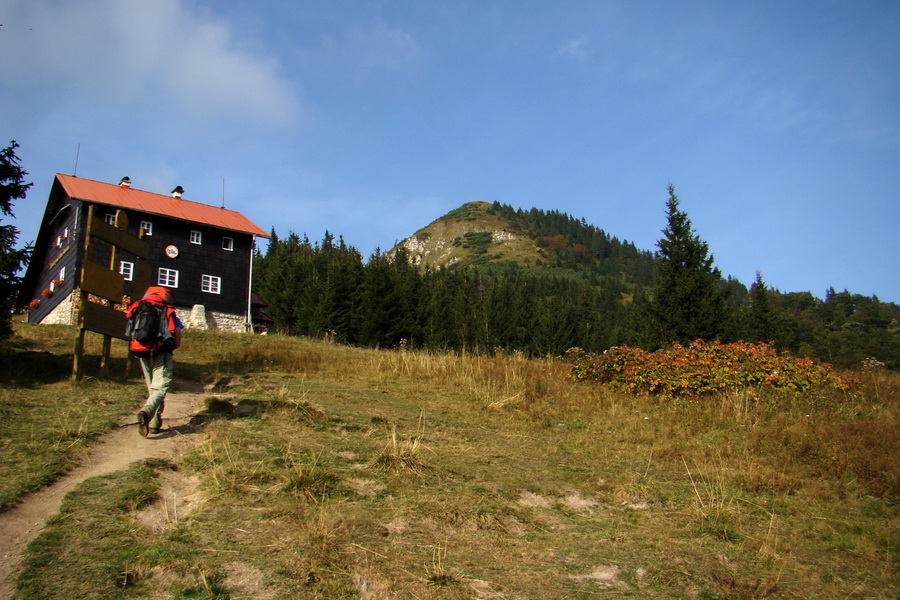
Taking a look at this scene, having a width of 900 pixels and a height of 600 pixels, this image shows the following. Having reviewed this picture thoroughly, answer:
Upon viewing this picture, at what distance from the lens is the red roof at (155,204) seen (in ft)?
107

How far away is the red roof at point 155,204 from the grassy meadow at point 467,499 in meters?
25.1

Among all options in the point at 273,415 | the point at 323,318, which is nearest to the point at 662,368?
the point at 273,415

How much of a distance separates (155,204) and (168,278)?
457 cm

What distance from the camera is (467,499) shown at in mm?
5957

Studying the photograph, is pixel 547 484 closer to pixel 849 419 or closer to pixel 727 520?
pixel 727 520

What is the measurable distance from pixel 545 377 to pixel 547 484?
7.38 meters

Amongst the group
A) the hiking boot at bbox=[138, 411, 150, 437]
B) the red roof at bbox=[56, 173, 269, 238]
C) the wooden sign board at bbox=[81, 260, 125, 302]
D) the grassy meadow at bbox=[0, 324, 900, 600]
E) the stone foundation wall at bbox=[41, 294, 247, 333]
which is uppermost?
the red roof at bbox=[56, 173, 269, 238]

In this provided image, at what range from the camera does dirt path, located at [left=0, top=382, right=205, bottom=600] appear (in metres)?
4.31

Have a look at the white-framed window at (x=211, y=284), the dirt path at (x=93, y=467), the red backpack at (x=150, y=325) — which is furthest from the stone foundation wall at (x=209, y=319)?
the red backpack at (x=150, y=325)

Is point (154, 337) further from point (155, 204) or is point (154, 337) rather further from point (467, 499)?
point (155, 204)

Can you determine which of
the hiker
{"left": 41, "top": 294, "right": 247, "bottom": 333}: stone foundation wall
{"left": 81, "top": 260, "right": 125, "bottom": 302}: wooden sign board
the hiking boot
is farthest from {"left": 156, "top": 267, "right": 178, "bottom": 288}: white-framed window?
the hiking boot

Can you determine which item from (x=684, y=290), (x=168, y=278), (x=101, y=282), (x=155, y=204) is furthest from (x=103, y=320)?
(x=155, y=204)

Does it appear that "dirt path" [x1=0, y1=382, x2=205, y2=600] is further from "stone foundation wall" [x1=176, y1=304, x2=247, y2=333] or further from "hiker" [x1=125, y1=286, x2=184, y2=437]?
"stone foundation wall" [x1=176, y1=304, x2=247, y2=333]

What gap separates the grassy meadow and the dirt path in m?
0.14
